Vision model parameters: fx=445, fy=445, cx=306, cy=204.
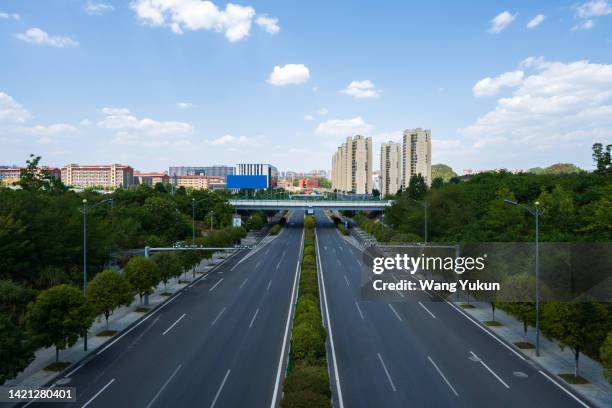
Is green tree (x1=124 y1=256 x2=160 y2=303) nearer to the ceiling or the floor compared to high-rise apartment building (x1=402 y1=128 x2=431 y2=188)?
nearer to the floor

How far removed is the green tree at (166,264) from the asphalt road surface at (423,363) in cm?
1532

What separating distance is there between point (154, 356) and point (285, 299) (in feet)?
54.2

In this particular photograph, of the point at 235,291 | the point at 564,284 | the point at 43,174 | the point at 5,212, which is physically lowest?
the point at 235,291

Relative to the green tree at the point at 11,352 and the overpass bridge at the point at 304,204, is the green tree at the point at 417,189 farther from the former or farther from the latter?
the green tree at the point at 11,352

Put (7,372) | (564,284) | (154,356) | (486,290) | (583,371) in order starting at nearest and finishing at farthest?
(7,372), (583,371), (154,356), (564,284), (486,290)

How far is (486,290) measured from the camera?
3591 centimetres

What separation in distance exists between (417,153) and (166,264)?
473ft

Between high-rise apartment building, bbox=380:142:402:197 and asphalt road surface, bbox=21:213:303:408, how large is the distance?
149m

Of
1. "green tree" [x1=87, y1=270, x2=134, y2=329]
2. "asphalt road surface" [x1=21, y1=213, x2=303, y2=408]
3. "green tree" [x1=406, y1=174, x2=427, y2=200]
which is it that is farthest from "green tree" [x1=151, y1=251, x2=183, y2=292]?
"green tree" [x1=406, y1=174, x2=427, y2=200]

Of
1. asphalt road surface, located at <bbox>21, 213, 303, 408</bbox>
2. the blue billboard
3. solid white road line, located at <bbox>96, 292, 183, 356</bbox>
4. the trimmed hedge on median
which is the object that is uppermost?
the blue billboard

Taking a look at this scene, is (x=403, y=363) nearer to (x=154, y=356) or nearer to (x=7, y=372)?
(x=154, y=356)

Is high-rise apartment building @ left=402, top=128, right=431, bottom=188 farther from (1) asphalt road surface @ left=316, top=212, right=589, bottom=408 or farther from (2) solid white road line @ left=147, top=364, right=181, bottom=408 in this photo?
(2) solid white road line @ left=147, top=364, right=181, bottom=408

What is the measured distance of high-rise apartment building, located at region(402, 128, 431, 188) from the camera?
170 metres

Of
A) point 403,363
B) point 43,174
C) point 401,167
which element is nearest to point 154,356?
point 403,363
